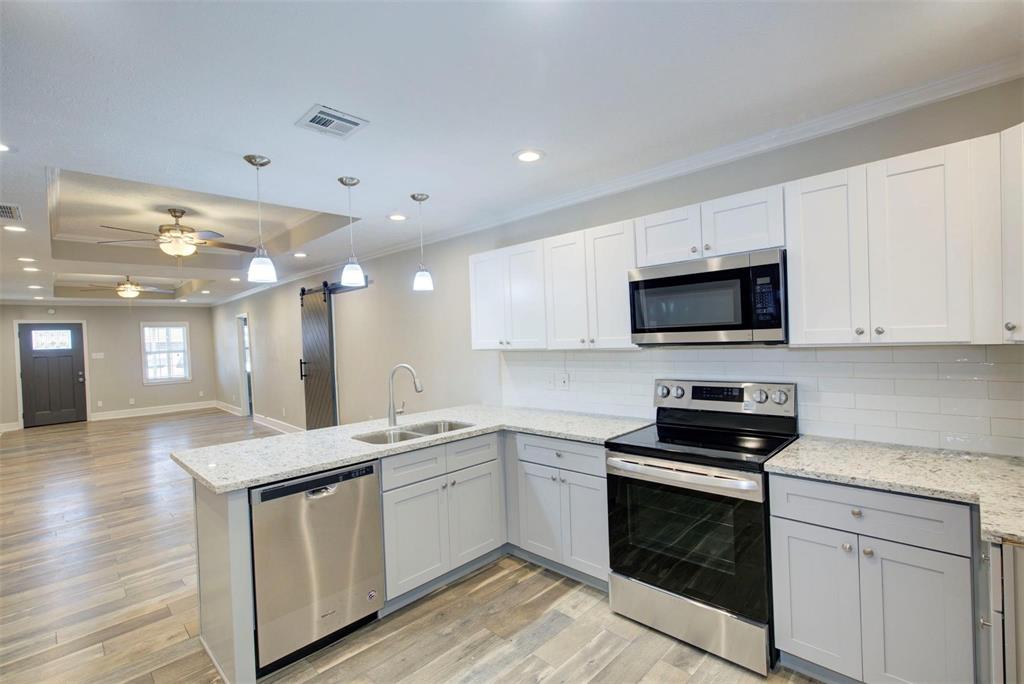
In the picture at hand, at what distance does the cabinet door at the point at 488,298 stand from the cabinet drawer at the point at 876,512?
210 cm

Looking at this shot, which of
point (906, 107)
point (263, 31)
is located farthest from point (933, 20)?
point (263, 31)

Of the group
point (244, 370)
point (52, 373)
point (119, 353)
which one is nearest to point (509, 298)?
point (244, 370)

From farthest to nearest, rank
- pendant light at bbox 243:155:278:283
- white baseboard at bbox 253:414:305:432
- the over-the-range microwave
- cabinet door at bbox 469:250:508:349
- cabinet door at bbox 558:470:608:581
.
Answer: white baseboard at bbox 253:414:305:432
cabinet door at bbox 469:250:508:349
cabinet door at bbox 558:470:608:581
pendant light at bbox 243:155:278:283
the over-the-range microwave

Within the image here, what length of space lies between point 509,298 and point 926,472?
2.43 metres

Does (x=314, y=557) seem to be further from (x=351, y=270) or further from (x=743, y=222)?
(x=743, y=222)

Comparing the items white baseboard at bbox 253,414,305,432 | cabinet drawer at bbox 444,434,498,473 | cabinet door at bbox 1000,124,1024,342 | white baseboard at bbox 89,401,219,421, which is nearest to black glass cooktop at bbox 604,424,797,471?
cabinet drawer at bbox 444,434,498,473

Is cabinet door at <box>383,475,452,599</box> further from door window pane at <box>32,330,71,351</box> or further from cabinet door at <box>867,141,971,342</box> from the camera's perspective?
door window pane at <box>32,330,71,351</box>

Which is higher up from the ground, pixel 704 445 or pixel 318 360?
pixel 318 360

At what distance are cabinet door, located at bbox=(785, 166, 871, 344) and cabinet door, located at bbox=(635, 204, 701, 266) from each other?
434 mm

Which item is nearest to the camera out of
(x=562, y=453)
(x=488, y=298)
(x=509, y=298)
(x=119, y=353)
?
(x=562, y=453)

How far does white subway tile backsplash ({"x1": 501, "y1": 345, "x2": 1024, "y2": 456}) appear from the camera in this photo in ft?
6.40

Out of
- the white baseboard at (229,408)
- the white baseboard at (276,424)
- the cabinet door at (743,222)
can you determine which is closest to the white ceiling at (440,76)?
the cabinet door at (743,222)

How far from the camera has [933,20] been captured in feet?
5.33

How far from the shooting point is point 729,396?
2604 millimetres
